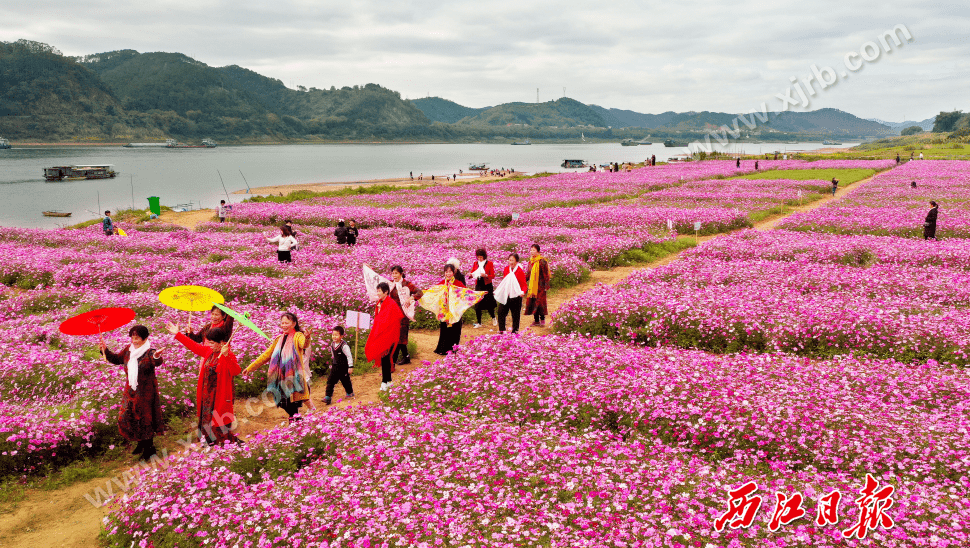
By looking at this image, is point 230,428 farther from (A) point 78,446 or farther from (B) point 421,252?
(B) point 421,252

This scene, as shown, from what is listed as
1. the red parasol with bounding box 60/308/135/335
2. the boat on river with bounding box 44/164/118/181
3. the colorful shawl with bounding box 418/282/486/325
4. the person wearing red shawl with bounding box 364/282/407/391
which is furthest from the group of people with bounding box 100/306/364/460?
the boat on river with bounding box 44/164/118/181

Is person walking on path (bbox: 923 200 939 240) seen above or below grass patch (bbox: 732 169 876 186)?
below

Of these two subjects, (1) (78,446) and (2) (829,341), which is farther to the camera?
(2) (829,341)

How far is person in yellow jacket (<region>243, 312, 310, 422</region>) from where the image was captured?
415 inches

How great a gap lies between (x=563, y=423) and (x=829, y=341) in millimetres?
7686

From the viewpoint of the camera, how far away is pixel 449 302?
A: 14273 mm

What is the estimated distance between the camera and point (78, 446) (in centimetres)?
1023

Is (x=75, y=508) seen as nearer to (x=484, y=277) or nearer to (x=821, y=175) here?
(x=484, y=277)

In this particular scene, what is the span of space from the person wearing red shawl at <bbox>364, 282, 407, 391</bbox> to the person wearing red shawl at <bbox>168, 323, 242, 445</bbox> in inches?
120

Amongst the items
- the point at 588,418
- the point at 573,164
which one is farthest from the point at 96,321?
the point at 573,164

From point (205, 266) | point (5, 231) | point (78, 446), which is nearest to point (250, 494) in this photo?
point (78, 446)

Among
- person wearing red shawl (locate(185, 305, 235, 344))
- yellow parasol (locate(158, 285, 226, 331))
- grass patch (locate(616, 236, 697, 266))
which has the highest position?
yellow parasol (locate(158, 285, 226, 331))

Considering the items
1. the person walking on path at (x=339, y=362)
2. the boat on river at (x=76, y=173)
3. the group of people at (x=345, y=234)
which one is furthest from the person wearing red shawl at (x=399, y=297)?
the boat on river at (x=76, y=173)

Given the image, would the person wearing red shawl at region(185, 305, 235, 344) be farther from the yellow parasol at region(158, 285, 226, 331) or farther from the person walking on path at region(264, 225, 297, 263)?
the person walking on path at region(264, 225, 297, 263)
